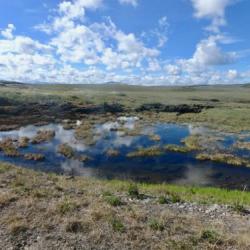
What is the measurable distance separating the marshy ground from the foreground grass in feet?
0.11

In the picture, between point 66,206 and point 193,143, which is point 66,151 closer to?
point 193,143

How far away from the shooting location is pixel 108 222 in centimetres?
1157

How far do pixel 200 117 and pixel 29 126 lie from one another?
38938mm

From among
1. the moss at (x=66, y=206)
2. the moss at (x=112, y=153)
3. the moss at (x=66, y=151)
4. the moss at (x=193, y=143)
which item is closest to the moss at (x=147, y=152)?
the moss at (x=112, y=153)

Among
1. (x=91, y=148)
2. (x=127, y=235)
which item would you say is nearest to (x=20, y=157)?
(x=91, y=148)

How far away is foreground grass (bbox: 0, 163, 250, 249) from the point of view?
10.2 meters

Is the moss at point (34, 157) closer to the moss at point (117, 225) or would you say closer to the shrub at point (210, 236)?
the moss at point (117, 225)

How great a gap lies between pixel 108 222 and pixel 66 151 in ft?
85.7

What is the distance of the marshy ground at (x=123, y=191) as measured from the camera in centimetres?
1062

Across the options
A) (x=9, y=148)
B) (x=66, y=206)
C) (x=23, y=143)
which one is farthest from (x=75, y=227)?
(x=23, y=143)

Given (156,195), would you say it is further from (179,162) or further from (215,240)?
(179,162)

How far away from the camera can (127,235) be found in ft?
34.9

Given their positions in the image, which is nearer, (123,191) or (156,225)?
(156,225)

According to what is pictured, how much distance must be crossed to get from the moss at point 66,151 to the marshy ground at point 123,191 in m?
0.11
